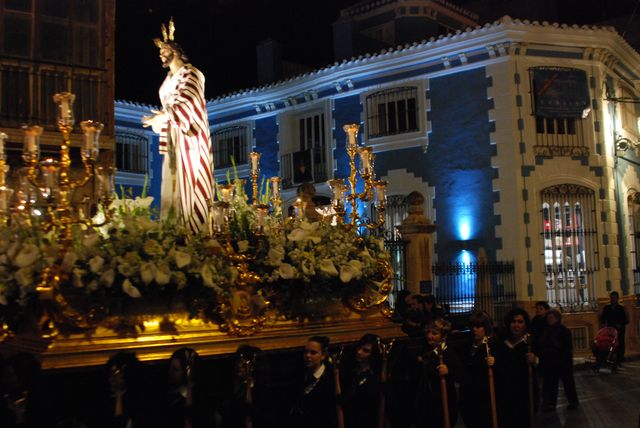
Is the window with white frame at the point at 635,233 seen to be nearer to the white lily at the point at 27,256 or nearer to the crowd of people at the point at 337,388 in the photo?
the crowd of people at the point at 337,388

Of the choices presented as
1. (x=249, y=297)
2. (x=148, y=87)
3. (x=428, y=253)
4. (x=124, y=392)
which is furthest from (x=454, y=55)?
(x=124, y=392)

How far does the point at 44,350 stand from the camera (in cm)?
480

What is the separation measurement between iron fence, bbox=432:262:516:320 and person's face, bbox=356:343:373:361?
407 inches

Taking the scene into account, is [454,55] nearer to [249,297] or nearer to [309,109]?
[309,109]

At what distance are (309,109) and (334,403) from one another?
51.9 ft

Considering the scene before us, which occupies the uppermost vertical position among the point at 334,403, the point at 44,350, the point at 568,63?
the point at 568,63

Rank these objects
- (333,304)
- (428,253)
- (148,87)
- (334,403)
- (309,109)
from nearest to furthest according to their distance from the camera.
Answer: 1. (334,403)
2. (333,304)
3. (428,253)
4. (309,109)
5. (148,87)

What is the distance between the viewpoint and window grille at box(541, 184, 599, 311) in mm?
16828

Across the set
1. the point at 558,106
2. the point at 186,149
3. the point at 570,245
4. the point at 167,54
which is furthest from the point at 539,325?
the point at 558,106

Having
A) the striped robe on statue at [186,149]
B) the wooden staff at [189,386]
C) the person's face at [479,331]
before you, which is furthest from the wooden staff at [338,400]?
the striped robe on statue at [186,149]

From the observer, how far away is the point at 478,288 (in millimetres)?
16234

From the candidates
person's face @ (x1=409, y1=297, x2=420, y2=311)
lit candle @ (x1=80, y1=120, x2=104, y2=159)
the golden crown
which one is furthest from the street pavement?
lit candle @ (x1=80, y1=120, x2=104, y2=159)

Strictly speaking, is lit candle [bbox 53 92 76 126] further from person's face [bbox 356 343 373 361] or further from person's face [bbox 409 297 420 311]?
person's face [bbox 409 297 420 311]

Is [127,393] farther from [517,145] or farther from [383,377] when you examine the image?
[517,145]
